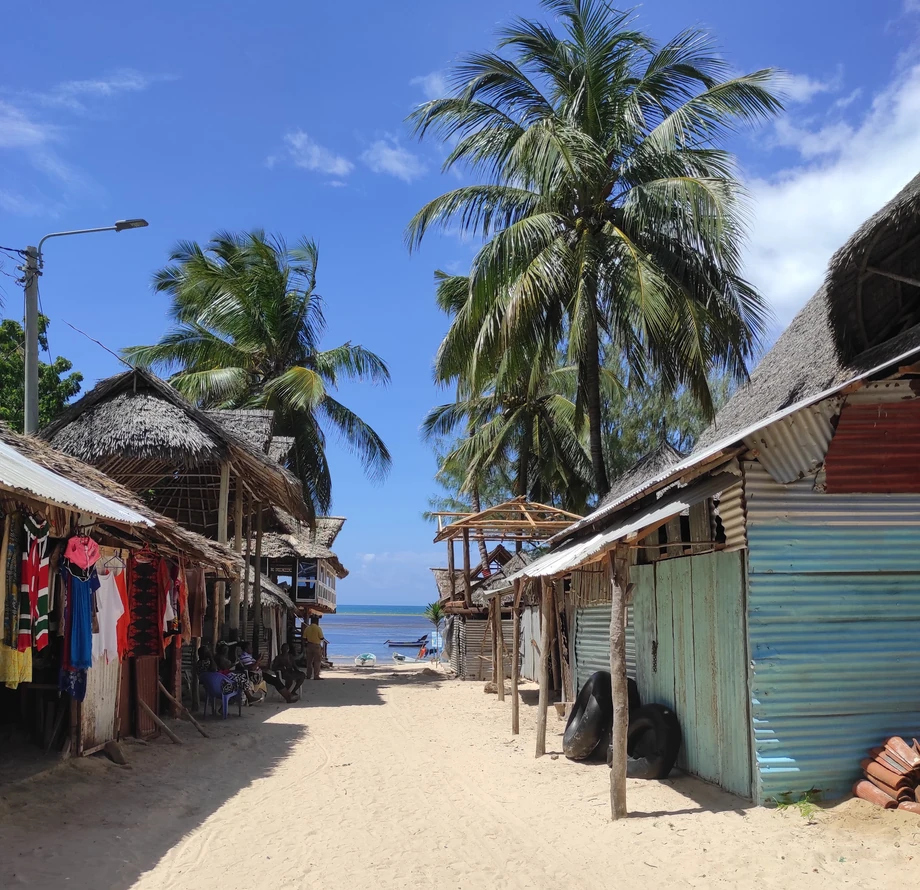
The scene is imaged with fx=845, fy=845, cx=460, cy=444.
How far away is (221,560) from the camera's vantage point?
11.1m

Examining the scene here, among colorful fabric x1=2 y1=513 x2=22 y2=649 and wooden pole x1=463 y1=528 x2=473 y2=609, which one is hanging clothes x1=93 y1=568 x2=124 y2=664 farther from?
wooden pole x1=463 y1=528 x2=473 y2=609

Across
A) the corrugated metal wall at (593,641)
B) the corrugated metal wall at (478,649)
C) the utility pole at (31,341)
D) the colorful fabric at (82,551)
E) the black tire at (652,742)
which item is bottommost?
the corrugated metal wall at (478,649)

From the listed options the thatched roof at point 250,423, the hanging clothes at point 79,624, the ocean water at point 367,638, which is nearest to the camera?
the hanging clothes at point 79,624

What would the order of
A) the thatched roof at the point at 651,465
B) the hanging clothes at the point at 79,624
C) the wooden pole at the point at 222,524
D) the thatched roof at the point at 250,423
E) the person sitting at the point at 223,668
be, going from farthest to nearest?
the thatched roof at the point at 250,423 < the wooden pole at the point at 222,524 < the thatched roof at the point at 651,465 < the person sitting at the point at 223,668 < the hanging clothes at the point at 79,624

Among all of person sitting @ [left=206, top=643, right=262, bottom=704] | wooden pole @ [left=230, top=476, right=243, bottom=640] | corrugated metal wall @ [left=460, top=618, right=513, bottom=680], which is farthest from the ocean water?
person sitting @ [left=206, top=643, right=262, bottom=704]

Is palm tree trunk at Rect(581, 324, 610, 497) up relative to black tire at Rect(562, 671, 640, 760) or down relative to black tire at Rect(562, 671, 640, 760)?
up

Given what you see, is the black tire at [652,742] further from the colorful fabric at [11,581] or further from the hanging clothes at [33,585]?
the colorful fabric at [11,581]

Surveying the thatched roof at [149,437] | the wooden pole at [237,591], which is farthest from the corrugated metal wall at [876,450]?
the wooden pole at [237,591]

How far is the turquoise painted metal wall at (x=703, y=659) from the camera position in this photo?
23.2 feet

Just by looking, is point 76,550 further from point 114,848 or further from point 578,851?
point 578,851

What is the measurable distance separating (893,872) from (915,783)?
3.80 ft

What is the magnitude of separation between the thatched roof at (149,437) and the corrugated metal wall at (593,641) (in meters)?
5.92

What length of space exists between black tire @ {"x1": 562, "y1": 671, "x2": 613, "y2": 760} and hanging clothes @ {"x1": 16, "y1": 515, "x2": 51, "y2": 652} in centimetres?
571

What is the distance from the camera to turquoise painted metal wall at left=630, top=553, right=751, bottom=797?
7.07 metres
